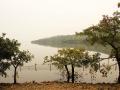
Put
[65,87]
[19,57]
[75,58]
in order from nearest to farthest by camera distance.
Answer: [65,87], [75,58], [19,57]

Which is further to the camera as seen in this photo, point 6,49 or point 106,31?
point 6,49

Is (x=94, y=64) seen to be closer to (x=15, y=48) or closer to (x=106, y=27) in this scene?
(x=106, y=27)

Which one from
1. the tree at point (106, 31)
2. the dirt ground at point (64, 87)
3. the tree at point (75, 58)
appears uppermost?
the tree at point (106, 31)

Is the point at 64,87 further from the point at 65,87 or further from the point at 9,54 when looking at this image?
A: the point at 9,54

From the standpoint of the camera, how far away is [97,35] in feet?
114

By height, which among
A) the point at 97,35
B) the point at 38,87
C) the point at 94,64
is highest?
the point at 97,35

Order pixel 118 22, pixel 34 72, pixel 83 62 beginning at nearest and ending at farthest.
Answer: pixel 118 22, pixel 83 62, pixel 34 72

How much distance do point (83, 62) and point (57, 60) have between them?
3433 millimetres

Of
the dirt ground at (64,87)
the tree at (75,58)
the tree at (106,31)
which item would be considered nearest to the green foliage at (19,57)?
the tree at (75,58)

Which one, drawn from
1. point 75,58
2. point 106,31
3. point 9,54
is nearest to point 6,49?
point 9,54

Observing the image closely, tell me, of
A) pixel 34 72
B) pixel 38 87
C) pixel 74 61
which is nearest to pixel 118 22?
pixel 74 61

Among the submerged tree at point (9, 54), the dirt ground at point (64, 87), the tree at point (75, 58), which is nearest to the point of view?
the dirt ground at point (64, 87)

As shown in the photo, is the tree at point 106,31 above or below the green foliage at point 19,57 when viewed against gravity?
above

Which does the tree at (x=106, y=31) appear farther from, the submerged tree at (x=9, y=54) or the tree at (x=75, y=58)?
the submerged tree at (x=9, y=54)
